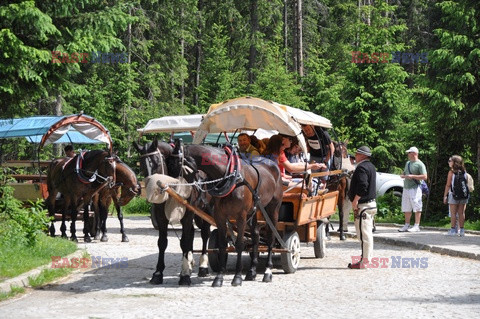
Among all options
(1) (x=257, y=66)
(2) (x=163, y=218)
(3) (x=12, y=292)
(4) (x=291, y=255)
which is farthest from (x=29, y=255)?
(1) (x=257, y=66)

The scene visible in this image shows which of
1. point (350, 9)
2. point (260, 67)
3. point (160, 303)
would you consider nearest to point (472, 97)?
point (160, 303)

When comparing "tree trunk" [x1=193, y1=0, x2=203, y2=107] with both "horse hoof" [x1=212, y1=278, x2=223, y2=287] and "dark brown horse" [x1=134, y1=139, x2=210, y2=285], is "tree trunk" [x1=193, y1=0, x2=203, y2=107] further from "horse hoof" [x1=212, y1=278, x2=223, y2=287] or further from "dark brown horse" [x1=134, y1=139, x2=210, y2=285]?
"horse hoof" [x1=212, y1=278, x2=223, y2=287]

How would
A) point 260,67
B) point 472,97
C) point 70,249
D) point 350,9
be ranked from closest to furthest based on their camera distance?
1. point 70,249
2. point 472,97
3. point 260,67
4. point 350,9

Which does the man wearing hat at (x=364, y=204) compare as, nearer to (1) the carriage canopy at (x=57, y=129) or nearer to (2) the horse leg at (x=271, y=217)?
(2) the horse leg at (x=271, y=217)

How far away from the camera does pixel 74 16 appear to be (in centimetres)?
1541

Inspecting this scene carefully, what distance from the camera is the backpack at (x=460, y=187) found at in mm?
19266

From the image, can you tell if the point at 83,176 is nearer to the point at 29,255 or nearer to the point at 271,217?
the point at 29,255

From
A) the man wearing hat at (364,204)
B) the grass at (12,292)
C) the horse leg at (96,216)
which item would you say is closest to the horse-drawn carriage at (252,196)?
the man wearing hat at (364,204)

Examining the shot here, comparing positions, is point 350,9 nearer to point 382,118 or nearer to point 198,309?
point 382,118

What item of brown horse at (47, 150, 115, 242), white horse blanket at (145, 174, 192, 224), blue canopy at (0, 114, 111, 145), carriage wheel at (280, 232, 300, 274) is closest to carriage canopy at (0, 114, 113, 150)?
blue canopy at (0, 114, 111, 145)

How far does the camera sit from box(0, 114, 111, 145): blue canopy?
19.0 m

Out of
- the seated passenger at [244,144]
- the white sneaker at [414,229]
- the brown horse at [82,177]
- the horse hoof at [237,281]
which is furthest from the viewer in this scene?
the white sneaker at [414,229]

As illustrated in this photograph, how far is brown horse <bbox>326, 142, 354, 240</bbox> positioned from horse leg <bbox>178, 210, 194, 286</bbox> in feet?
18.9

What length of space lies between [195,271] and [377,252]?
474 centimetres
